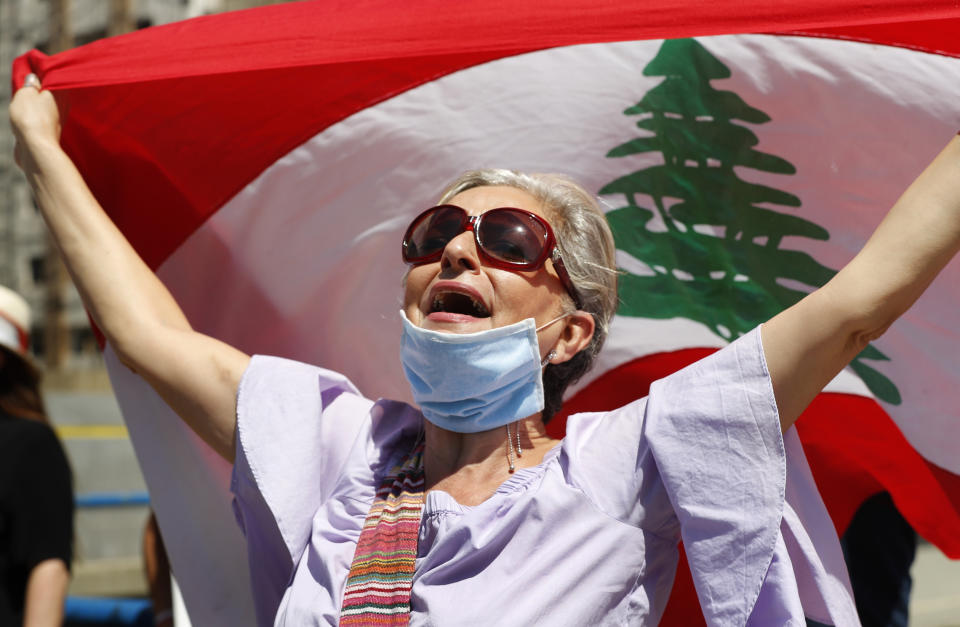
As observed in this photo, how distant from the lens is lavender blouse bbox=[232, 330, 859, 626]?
1.55 metres

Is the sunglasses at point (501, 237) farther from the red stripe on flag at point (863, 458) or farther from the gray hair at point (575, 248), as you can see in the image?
the red stripe on flag at point (863, 458)

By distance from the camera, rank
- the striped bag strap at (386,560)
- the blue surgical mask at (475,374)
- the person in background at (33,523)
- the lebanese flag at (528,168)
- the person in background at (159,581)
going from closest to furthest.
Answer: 1. the striped bag strap at (386,560)
2. the blue surgical mask at (475,374)
3. the lebanese flag at (528,168)
4. the person in background at (33,523)
5. the person in background at (159,581)

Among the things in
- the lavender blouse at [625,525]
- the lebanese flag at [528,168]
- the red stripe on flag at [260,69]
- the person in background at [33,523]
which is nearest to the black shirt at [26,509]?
the person in background at [33,523]

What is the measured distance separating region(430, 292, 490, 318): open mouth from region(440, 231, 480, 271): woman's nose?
0.06 meters

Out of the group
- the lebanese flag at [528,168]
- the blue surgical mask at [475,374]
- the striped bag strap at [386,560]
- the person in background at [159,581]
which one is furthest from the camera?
the person in background at [159,581]

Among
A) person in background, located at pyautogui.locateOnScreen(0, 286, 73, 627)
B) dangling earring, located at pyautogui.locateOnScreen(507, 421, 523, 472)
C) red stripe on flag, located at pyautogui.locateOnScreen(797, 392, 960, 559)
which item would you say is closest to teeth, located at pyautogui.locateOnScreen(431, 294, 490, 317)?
dangling earring, located at pyautogui.locateOnScreen(507, 421, 523, 472)

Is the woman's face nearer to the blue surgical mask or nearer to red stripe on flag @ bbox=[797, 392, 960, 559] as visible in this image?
the blue surgical mask

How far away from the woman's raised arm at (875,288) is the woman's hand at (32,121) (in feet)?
5.61

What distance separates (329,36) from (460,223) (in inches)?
27.3

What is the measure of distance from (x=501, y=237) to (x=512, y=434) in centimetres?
38

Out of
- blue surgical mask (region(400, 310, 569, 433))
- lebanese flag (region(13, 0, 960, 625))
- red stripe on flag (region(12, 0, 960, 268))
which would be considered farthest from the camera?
lebanese flag (region(13, 0, 960, 625))

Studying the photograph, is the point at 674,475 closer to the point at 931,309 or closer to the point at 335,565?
the point at 335,565

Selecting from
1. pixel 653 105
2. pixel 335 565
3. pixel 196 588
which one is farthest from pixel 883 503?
pixel 196 588

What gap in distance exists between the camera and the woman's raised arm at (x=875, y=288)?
1.51 meters
